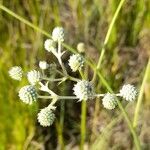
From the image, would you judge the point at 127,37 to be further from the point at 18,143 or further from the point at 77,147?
the point at 18,143

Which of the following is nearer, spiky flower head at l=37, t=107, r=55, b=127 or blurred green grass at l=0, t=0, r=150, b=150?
spiky flower head at l=37, t=107, r=55, b=127

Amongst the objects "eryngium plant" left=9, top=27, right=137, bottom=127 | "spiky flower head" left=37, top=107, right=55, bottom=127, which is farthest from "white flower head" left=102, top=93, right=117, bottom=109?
"spiky flower head" left=37, top=107, right=55, bottom=127

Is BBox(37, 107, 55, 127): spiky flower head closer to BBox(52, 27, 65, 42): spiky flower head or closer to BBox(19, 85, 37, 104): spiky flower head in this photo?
BBox(19, 85, 37, 104): spiky flower head

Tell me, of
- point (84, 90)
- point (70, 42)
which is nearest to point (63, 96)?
point (84, 90)

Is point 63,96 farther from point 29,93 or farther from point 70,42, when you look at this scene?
point 70,42

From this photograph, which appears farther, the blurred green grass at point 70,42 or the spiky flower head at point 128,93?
the blurred green grass at point 70,42

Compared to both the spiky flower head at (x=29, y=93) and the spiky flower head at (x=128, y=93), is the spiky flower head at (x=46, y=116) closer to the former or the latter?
the spiky flower head at (x=29, y=93)

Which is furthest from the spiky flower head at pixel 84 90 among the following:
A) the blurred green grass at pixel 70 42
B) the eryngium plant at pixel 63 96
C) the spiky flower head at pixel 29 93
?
the blurred green grass at pixel 70 42

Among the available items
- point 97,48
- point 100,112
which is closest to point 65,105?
point 100,112
